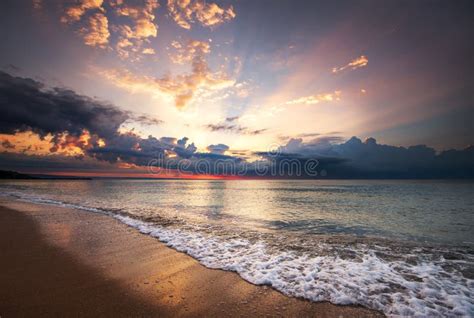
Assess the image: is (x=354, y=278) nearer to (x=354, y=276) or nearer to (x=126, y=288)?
(x=354, y=276)

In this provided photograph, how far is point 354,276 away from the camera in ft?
21.7

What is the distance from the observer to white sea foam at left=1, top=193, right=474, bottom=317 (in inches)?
202

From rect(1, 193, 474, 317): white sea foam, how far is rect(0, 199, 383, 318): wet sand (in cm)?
53

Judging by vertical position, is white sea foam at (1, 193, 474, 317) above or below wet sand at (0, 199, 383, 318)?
below

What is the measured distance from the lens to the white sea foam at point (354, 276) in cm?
512

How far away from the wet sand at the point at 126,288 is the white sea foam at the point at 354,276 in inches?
21.0

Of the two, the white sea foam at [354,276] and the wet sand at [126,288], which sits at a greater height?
the wet sand at [126,288]

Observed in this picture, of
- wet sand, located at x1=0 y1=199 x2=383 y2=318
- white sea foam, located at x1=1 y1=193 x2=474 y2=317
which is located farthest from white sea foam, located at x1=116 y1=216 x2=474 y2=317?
wet sand, located at x1=0 y1=199 x2=383 y2=318

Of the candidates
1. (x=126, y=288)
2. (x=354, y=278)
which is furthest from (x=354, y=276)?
(x=126, y=288)

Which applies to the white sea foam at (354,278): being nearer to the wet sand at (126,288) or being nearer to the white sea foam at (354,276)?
the white sea foam at (354,276)

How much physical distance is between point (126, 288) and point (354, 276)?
265 inches

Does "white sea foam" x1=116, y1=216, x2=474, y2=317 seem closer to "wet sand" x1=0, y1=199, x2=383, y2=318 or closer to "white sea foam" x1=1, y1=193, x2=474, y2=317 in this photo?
"white sea foam" x1=1, y1=193, x2=474, y2=317

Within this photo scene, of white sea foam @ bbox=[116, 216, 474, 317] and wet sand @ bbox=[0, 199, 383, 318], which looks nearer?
wet sand @ bbox=[0, 199, 383, 318]

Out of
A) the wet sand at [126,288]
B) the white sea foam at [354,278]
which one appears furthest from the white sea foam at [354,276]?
the wet sand at [126,288]
